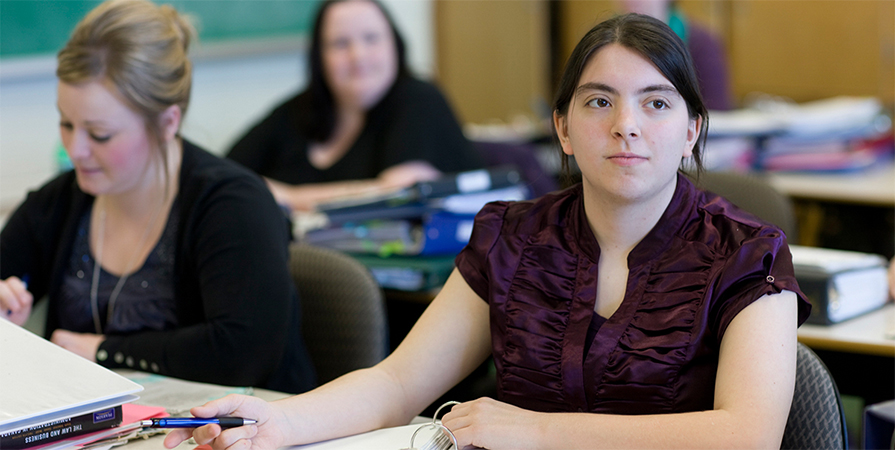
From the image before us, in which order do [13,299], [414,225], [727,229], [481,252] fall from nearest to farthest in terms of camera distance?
[727,229]
[481,252]
[13,299]
[414,225]

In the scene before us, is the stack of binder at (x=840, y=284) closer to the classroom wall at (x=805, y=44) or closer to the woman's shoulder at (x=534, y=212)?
the woman's shoulder at (x=534, y=212)

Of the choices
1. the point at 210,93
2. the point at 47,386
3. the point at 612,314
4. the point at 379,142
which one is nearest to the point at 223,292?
the point at 47,386

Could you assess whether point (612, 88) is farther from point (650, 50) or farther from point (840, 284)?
point (840, 284)

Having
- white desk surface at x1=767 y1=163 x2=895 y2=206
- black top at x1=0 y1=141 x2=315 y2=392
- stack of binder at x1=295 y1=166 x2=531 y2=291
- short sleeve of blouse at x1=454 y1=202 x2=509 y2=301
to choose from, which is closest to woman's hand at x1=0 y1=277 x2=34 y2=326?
black top at x1=0 y1=141 x2=315 y2=392

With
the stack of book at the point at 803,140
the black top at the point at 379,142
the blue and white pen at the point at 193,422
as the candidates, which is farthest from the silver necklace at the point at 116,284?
the stack of book at the point at 803,140

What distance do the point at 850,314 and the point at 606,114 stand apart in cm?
87

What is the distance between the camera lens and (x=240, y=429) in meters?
1.03

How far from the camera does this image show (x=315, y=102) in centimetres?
281

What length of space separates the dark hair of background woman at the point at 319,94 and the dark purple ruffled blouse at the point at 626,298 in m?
1.63

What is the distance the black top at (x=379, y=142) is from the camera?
2688mm

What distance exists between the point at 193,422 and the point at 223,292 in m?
0.47

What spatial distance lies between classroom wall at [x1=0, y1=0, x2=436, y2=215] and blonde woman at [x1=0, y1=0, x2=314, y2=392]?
0.13m

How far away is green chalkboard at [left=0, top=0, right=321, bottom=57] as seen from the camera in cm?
295

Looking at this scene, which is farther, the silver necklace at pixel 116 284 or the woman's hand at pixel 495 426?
the silver necklace at pixel 116 284
